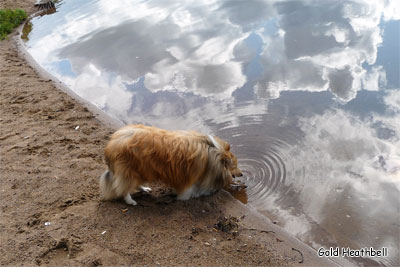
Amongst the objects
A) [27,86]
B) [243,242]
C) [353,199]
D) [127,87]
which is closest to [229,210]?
[243,242]

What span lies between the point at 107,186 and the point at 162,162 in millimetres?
771

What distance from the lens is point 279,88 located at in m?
7.22

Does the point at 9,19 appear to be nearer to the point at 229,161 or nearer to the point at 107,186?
the point at 107,186

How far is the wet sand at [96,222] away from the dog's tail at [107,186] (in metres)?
0.11

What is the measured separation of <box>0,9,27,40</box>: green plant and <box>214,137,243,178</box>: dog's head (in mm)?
10797

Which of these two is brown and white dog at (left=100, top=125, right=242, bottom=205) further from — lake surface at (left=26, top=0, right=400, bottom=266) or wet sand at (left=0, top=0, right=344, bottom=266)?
lake surface at (left=26, top=0, right=400, bottom=266)

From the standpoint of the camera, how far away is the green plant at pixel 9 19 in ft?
41.8

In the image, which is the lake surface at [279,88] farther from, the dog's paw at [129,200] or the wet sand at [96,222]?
the dog's paw at [129,200]

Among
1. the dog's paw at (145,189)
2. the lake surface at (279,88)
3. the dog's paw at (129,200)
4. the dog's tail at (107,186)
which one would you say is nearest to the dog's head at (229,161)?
the lake surface at (279,88)

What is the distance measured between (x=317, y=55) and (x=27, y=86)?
6465 mm

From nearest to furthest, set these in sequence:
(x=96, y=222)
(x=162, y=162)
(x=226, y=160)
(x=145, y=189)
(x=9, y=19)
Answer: (x=96, y=222)
(x=162, y=162)
(x=226, y=160)
(x=145, y=189)
(x=9, y=19)

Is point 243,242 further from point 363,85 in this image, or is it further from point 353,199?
point 363,85

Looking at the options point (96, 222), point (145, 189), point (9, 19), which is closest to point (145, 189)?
point (145, 189)

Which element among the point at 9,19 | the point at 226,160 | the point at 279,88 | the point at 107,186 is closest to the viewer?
the point at 107,186
